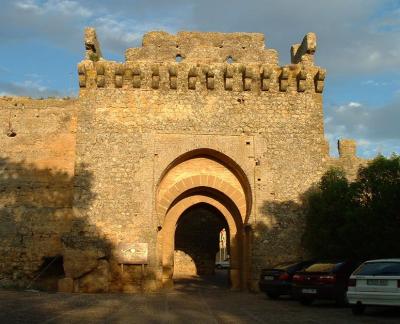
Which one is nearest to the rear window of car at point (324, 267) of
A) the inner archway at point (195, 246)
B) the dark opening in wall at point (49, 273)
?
the dark opening in wall at point (49, 273)

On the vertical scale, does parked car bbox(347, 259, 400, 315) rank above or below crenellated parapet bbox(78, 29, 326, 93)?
below

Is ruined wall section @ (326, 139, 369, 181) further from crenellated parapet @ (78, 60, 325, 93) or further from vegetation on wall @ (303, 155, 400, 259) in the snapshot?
crenellated parapet @ (78, 60, 325, 93)

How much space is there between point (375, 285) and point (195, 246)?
22.2m

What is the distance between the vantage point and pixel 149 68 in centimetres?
1797

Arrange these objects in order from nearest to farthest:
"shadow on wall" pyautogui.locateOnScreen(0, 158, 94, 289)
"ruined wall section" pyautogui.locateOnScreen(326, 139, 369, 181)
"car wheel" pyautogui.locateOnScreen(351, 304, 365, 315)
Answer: "car wheel" pyautogui.locateOnScreen(351, 304, 365, 315), "shadow on wall" pyautogui.locateOnScreen(0, 158, 94, 289), "ruined wall section" pyautogui.locateOnScreen(326, 139, 369, 181)

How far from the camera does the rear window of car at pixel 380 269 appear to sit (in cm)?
989

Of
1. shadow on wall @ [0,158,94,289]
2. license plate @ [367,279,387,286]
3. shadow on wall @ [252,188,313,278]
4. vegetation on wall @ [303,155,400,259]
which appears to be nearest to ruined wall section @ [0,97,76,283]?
shadow on wall @ [0,158,94,289]

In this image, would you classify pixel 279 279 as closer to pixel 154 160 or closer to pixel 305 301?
pixel 305 301

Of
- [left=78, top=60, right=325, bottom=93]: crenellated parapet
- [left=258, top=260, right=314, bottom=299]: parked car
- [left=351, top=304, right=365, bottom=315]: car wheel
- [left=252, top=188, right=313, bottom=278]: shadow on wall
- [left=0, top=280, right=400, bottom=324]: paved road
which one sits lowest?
[left=0, top=280, right=400, bottom=324]: paved road

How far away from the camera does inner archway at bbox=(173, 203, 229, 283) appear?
31406mm

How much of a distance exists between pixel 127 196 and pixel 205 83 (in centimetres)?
496

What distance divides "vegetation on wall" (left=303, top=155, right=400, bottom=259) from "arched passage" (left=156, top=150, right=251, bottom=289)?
2416mm

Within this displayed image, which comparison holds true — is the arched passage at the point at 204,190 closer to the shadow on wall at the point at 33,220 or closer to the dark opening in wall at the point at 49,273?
the shadow on wall at the point at 33,220

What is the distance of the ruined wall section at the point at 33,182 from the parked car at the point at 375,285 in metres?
10.7
